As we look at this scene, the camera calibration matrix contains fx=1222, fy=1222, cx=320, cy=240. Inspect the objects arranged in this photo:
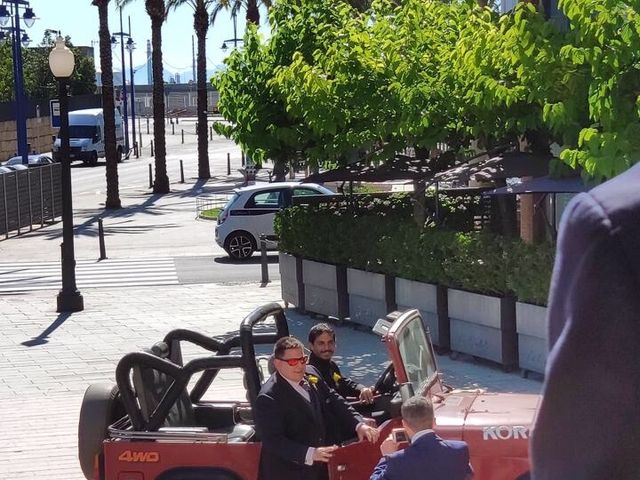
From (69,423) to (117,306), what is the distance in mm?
9153

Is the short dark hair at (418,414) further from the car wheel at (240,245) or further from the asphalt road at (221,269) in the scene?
the car wheel at (240,245)

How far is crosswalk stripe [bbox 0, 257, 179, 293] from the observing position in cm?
2473

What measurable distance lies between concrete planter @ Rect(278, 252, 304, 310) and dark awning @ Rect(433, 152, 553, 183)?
437 cm

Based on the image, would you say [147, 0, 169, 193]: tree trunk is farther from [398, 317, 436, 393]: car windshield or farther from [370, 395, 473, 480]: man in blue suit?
[370, 395, 473, 480]: man in blue suit

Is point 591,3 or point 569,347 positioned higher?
point 591,3

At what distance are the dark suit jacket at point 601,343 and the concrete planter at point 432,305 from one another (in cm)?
1400

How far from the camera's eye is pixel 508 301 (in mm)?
14039

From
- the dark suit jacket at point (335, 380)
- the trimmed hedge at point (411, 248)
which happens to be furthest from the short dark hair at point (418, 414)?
the trimmed hedge at point (411, 248)

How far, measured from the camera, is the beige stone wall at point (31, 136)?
74.1 metres

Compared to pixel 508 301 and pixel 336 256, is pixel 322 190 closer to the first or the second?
pixel 336 256

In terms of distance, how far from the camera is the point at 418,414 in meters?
5.99

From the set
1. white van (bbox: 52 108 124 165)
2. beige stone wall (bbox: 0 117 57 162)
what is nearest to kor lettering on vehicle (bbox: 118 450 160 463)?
white van (bbox: 52 108 124 165)

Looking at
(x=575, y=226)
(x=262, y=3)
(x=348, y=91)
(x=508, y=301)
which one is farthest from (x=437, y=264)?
(x=262, y=3)

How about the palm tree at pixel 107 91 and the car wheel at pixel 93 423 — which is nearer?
the car wheel at pixel 93 423
